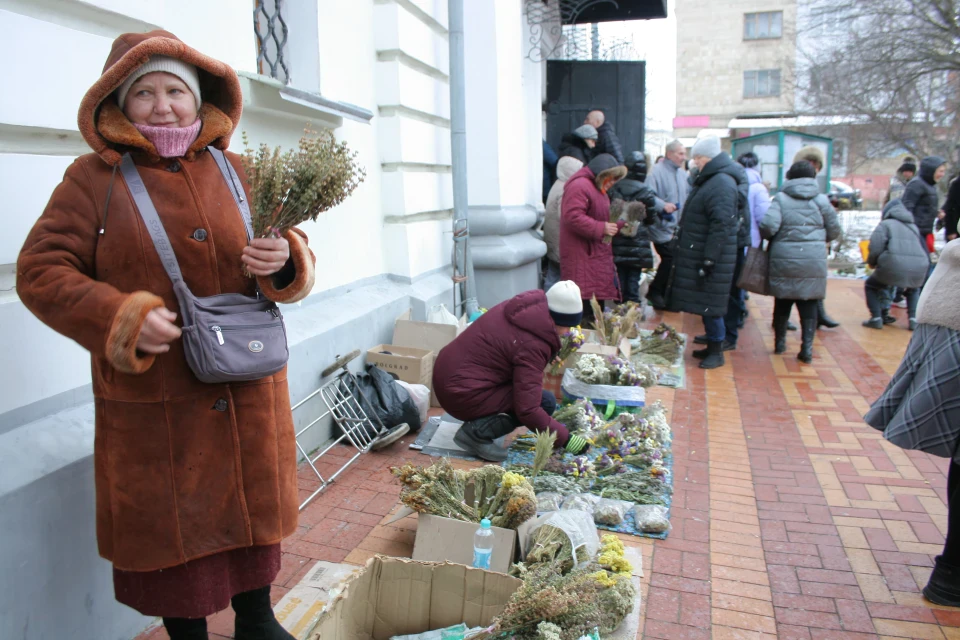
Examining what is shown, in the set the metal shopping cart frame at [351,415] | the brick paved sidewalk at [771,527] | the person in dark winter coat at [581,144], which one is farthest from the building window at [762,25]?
the metal shopping cart frame at [351,415]

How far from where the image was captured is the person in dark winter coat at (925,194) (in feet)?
25.4

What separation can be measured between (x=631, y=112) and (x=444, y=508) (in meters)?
8.99

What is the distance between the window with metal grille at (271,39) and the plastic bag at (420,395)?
2085 millimetres

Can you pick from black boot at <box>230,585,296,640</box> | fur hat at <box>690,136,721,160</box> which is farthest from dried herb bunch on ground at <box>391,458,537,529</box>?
fur hat at <box>690,136,721,160</box>

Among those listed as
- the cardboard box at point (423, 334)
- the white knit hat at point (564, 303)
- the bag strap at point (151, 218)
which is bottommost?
the cardboard box at point (423, 334)

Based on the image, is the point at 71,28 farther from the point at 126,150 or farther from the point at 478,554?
the point at 478,554

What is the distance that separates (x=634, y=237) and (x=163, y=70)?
642 cm

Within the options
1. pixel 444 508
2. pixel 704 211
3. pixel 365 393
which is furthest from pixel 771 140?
pixel 444 508

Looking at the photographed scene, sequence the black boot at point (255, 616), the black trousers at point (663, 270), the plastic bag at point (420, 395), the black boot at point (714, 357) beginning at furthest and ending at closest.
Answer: the black trousers at point (663, 270) → the black boot at point (714, 357) → the plastic bag at point (420, 395) → the black boot at point (255, 616)

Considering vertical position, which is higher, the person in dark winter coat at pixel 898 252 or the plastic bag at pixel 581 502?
the person in dark winter coat at pixel 898 252

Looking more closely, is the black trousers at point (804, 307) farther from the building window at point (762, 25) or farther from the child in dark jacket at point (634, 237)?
the building window at point (762, 25)

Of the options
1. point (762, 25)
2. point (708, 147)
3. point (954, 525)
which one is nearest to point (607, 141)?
point (708, 147)

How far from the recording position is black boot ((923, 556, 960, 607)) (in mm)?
2969

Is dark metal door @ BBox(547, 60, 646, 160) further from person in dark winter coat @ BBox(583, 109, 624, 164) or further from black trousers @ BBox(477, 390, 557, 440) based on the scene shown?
black trousers @ BBox(477, 390, 557, 440)
